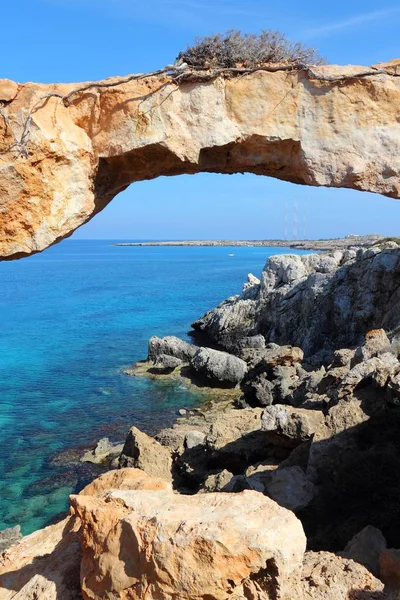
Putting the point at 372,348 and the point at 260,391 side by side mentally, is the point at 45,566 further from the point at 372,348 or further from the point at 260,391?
the point at 260,391

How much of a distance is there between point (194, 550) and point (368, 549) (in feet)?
8.77

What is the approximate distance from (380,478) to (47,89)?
7.17 metres

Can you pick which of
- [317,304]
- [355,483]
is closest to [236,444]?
[355,483]

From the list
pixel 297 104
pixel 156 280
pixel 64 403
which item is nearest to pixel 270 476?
pixel 297 104

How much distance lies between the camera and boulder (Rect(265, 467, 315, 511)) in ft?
26.6

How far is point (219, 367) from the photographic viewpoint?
2667 centimetres

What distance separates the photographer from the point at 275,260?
36938 mm

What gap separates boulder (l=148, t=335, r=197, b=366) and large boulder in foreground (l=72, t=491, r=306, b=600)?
25.6 metres

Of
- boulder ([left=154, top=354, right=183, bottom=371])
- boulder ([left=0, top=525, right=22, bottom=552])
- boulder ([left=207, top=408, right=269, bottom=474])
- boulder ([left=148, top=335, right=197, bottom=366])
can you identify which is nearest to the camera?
boulder ([left=207, top=408, right=269, bottom=474])

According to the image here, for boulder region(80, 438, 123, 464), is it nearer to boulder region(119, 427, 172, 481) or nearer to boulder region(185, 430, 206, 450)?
boulder region(119, 427, 172, 481)

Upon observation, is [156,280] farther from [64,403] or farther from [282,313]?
[64,403]

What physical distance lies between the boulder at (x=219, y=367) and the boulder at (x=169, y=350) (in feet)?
9.16

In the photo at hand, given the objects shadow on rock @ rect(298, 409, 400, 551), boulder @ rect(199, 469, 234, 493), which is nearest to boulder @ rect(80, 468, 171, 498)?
shadow on rock @ rect(298, 409, 400, 551)

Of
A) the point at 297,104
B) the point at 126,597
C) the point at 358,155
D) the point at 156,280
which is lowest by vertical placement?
the point at 156,280
